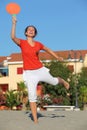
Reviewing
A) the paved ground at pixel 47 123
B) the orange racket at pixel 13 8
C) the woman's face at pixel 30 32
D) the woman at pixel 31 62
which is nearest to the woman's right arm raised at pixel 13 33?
the woman at pixel 31 62

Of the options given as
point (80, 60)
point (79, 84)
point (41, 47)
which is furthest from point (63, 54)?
point (41, 47)

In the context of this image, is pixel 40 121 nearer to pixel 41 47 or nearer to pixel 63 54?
pixel 41 47

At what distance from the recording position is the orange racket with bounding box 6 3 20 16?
8188 mm

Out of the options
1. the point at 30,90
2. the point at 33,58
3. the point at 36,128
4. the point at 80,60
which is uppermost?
the point at 80,60

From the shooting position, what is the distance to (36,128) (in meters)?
7.15

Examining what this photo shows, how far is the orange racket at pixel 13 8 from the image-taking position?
8.19m

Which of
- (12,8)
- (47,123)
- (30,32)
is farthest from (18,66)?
(47,123)

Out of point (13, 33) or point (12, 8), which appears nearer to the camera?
point (13, 33)

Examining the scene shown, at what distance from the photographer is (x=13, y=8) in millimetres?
8211

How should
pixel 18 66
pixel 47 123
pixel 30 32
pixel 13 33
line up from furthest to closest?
pixel 18 66, pixel 30 32, pixel 13 33, pixel 47 123

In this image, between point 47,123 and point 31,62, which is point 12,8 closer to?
point 31,62

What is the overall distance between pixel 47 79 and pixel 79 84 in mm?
41209

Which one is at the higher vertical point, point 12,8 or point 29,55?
point 12,8

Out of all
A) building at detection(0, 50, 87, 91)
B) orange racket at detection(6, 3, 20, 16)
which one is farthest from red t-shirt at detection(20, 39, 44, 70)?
building at detection(0, 50, 87, 91)
